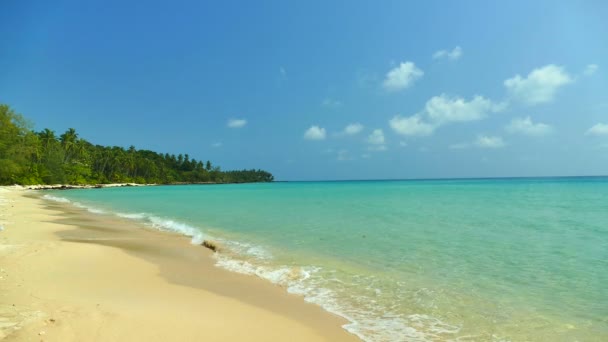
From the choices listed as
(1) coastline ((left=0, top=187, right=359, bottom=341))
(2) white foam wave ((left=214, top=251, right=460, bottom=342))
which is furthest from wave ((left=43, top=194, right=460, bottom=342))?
(1) coastline ((left=0, top=187, right=359, bottom=341))

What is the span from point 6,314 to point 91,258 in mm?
4392

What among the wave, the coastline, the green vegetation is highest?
the green vegetation

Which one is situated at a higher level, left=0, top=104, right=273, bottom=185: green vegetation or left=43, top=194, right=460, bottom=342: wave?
left=0, top=104, right=273, bottom=185: green vegetation

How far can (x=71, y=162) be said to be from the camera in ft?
273

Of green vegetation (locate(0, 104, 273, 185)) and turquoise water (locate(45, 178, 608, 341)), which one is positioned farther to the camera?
green vegetation (locate(0, 104, 273, 185))

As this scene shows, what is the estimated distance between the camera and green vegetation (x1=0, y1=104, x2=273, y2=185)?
5033 centimetres

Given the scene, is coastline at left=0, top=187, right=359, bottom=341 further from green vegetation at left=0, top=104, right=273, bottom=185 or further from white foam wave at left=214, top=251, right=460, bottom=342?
green vegetation at left=0, top=104, right=273, bottom=185

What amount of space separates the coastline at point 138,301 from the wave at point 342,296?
0.24 metres

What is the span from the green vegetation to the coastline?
54.4 metres

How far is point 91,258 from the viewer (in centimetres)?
811

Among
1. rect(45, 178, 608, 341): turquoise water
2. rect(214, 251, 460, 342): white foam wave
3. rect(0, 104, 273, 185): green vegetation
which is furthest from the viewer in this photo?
rect(0, 104, 273, 185): green vegetation

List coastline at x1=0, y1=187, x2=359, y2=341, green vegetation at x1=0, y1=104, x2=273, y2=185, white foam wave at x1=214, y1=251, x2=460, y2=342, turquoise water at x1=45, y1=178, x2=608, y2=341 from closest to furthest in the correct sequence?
1. coastline at x1=0, y1=187, x2=359, y2=341
2. white foam wave at x1=214, y1=251, x2=460, y2=342
3. turquoise water at x1=45, y1=178, x2=608, y2=341
4. green vegetation at x1=0, y1=104, x2=273, y2=185

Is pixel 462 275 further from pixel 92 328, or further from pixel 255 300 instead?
pixel 92 328

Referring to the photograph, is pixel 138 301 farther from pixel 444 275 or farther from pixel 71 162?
pixel 71 162
